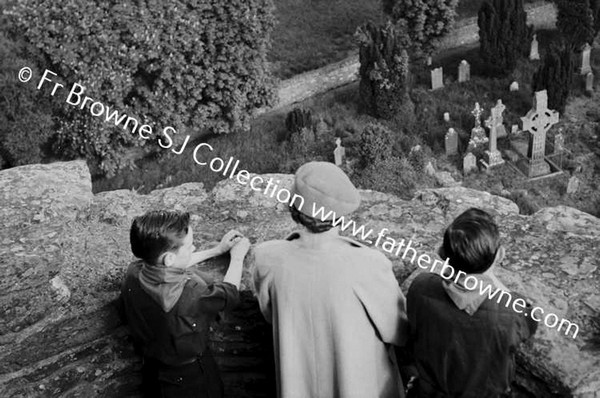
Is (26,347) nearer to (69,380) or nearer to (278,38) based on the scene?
(69,380)

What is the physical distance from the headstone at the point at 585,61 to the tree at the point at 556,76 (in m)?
1.70

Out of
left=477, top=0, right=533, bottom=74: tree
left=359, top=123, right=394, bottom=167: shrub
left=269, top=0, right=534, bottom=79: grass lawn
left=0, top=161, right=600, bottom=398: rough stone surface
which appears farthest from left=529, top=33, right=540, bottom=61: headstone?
left=0, top=161, right=600, bottom=398: rough stone surface

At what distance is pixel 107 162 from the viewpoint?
15.0 metres

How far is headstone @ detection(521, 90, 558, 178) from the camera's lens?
553 inches

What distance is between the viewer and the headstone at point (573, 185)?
1353 centimetres

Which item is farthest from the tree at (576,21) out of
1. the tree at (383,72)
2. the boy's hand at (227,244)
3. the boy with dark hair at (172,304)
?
the boy with dark hair at (172,304)

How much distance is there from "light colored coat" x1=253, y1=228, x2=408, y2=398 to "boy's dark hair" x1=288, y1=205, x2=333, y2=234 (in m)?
0.03

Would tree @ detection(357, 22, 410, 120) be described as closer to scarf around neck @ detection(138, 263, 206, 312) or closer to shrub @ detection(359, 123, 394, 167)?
shrub @ detection(359, 123, 394, 167)

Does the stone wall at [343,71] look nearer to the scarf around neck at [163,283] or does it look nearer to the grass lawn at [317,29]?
the grass lawn at [317,29]

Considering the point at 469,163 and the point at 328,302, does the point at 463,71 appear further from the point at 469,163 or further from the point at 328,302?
the point at 328,302

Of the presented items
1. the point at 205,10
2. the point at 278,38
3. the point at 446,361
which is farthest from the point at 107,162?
the point at 446,361

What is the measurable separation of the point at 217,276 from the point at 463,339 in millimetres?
1285

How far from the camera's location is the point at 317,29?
821 inches

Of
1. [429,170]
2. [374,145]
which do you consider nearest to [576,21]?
[429,170]
